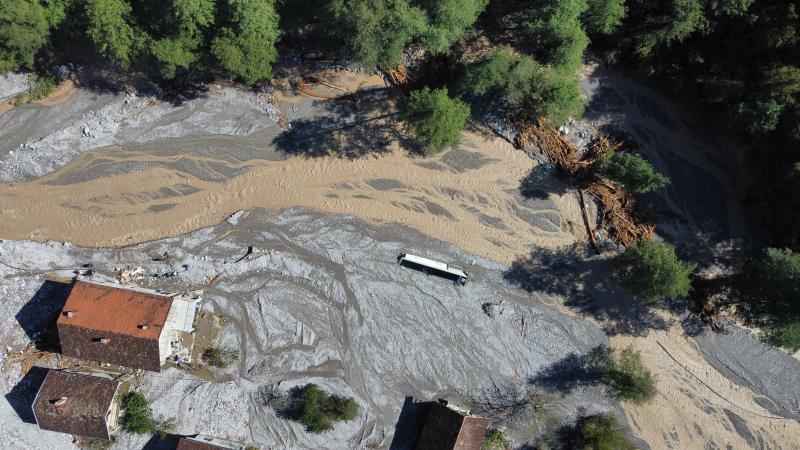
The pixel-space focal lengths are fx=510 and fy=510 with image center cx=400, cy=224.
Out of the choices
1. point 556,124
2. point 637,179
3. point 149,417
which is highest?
point 556,124

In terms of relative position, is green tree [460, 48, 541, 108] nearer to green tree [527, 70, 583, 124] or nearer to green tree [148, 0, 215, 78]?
green tree [527, 70, 583, 124]

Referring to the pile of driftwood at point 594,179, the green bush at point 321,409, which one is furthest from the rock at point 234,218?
the pile of driftwood at point 594,179

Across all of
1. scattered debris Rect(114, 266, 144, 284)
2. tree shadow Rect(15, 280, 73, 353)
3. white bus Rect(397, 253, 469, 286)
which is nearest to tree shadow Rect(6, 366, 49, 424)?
tree shadow Rect(15, 280, 73, 353)

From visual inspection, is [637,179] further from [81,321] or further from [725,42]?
[81,321]

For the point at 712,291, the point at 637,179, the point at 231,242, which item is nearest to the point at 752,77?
the point at 637,179

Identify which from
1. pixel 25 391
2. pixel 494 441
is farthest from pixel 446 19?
pixel 25 391

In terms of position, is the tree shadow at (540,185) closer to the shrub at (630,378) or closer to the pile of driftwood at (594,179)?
the pile of driftwood at (594,179)
